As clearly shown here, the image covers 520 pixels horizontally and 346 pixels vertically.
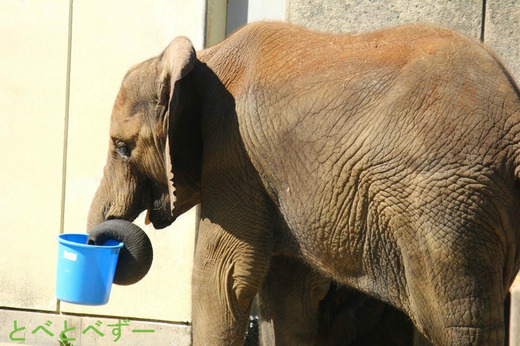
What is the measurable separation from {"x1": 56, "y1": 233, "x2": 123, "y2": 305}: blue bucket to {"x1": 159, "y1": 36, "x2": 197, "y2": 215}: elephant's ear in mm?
416

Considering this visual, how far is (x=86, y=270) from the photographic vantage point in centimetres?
485

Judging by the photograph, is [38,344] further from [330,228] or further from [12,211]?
[330,228]

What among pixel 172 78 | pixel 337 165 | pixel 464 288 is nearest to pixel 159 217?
pixel 172 78

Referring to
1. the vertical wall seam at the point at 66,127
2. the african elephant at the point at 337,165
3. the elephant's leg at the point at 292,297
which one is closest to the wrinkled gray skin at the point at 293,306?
the elephant's leg at the point at 292,297

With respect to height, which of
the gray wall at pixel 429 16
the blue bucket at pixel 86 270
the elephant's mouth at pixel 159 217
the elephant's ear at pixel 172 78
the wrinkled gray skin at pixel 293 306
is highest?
the gray wall at pixel 429 16

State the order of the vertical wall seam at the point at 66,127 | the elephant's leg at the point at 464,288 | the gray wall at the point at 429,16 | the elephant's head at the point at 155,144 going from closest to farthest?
the elephant's leg at the point at 464,288 < the elephant's head at the point at 155,144 < the gray wall at the point at 429,16 < the vertical wall seam at the point at 66,127

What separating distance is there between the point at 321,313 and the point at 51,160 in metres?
2.25

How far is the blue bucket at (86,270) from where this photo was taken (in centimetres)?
484

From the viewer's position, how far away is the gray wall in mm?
5797

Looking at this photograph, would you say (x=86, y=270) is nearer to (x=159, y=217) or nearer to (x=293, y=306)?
(x=159, y=217)

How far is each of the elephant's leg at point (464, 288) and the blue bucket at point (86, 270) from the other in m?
1.63

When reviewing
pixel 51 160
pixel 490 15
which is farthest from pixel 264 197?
pixel 51 160

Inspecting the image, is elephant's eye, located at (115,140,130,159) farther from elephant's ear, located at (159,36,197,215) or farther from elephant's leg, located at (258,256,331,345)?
elephant's leg, located at (258,256,331,345)

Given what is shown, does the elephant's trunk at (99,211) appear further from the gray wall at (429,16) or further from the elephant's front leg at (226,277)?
the gray wall at (429,16)
